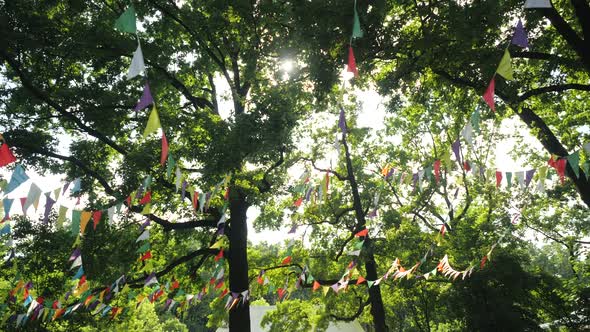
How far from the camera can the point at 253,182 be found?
8984 mm

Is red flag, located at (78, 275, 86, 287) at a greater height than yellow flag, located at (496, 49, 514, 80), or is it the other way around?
yellow flag, located at (496, 49, 514, 80)

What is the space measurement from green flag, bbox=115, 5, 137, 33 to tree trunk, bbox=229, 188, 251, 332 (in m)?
5.98

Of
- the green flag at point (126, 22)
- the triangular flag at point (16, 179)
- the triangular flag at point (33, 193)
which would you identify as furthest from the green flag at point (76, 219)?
the green flag at point (126, 22)

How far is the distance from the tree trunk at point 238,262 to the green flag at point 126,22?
5980mm

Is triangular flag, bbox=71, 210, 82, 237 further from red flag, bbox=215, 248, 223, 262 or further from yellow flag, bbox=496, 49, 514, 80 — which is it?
yellow flag, bbox=496, 49, 514, 80

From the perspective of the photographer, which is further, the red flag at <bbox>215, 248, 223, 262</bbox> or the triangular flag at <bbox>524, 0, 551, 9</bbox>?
the red flag at <bbox>215, 248, 223, 262</bbox>

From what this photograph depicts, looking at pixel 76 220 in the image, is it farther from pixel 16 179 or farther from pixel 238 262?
pixel 238 262

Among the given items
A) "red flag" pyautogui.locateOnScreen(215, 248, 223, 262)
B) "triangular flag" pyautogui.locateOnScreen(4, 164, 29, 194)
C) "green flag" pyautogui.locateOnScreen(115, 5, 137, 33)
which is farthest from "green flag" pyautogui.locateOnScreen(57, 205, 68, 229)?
"red flag" pyautogui.locateOnScreen(215, 248, 223, 262)

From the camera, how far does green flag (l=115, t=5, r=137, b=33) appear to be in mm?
3006

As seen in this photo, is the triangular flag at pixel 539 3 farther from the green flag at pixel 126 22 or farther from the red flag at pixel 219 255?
the red flag at pixel 219 255

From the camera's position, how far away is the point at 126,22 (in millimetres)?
3066

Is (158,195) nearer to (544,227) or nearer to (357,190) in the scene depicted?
(357,190)

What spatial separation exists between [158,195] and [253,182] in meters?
2.53

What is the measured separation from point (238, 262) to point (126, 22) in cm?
795
